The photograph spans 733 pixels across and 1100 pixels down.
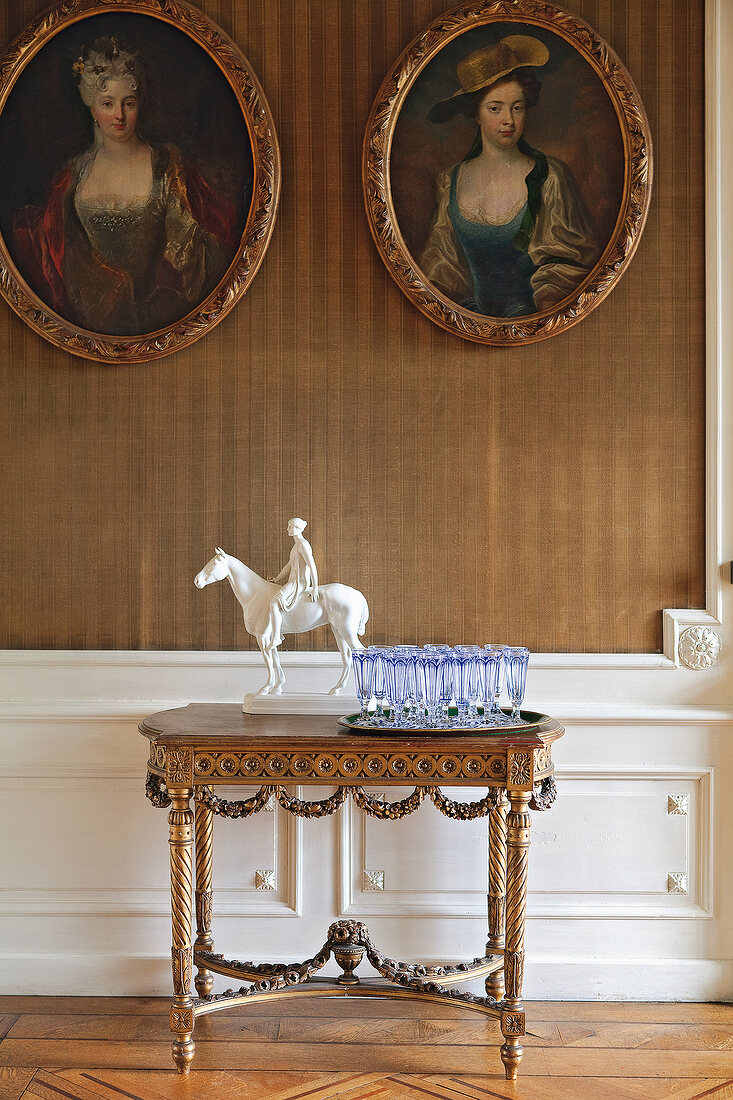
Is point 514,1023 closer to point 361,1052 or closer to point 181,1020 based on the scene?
point 361,1052

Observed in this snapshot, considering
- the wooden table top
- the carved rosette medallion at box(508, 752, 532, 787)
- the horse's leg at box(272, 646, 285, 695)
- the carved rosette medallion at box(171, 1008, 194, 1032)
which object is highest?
the horse's leg at box(272, 646, 285, 695)

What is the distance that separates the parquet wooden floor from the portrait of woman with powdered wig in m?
2.41

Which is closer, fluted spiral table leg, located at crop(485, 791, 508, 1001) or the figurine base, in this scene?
the figurine base

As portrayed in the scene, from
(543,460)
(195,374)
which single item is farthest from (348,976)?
(195,374)

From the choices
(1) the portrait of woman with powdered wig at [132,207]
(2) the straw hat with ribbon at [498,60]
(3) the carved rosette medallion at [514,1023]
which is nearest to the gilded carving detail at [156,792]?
(3) the carved rosette medallion at [514,1023]

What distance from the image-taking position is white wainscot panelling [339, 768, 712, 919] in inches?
131

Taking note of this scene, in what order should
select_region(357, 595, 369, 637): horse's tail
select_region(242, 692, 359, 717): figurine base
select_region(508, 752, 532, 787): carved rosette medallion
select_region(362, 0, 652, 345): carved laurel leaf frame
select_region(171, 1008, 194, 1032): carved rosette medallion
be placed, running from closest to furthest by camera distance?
select_region(508, 752, 532, 787): carved rosette medallion
select_region(171, 1008, 194, 1032): carved rosette medallion
select_region(242, 692, 359, 717): figurine base
select_region(357, 595, 369, 637): horse's tail
select_region(362, 0, 652, 345): carved laurel leaf frame

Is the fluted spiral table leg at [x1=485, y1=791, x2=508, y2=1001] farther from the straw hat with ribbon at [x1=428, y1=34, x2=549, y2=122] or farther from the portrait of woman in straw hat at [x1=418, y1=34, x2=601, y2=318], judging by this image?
the straw hat with ribbon at [x1=428, y1=34, x2=549, y2=122]

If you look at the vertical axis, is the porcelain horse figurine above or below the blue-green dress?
below

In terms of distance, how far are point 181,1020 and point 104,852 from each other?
800 millimetres

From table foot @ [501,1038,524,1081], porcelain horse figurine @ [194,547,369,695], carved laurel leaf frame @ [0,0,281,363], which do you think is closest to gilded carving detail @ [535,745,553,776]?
porcelain horse figurine @ [194,547,369,695]

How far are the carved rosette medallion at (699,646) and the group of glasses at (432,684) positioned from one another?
0.81 meters

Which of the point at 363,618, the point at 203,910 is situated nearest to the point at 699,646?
the point at 363,618

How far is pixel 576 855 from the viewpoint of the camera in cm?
334
